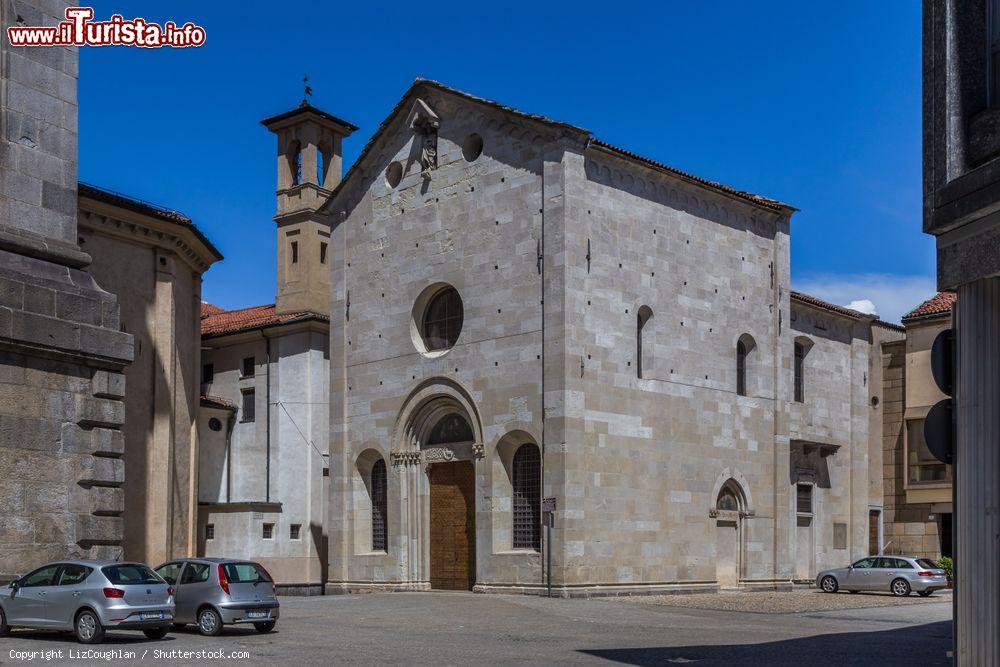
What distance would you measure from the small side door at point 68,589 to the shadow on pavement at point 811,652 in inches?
292

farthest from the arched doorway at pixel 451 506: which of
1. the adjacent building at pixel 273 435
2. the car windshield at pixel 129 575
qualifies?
the car windshield at pixel 129 575

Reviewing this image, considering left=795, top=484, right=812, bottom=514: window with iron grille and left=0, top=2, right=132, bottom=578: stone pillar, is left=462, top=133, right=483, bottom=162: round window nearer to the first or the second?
left=795, top=484, right=812, bottom=514: window with iron grille

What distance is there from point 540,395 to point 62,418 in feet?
51.9

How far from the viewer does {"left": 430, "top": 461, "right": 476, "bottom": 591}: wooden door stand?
33.4 metres

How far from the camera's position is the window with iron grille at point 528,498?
103ft

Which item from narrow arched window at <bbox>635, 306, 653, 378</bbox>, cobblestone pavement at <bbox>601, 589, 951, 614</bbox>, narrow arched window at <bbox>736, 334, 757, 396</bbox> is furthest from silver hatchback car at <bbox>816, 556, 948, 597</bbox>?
narrow arched window at <bbox>635, 306, 653, 378</bbox>

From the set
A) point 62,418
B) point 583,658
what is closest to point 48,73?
point 62,418

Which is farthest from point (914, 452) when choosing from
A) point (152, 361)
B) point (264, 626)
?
point (264, 626)

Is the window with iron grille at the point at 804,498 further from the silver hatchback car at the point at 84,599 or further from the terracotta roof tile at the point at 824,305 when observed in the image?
the silver hatchback car at the point at 84,599

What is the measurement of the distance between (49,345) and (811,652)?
1211 cm

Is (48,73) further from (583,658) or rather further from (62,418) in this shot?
(583,658)

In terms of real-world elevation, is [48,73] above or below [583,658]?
above

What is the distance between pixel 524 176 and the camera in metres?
32.4

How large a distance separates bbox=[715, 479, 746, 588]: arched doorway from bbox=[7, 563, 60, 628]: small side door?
72.3 ft
